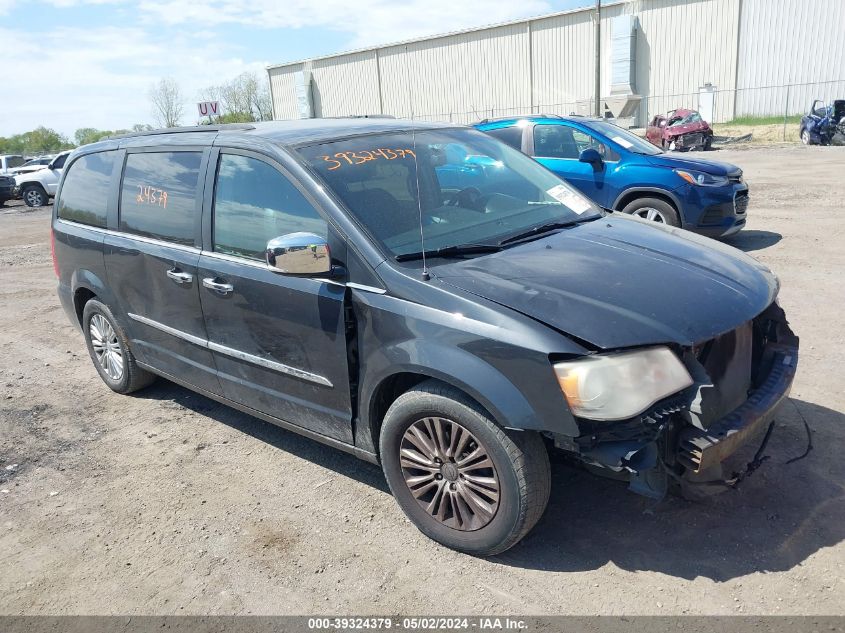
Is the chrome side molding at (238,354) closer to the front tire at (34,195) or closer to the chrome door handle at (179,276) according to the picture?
the chrome door handle at (179,276)

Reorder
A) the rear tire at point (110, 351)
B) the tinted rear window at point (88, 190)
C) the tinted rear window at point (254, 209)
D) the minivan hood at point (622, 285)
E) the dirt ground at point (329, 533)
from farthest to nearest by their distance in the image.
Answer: the rear tire at point (110, 351) < the tinted rear window at point (88, 190) < the tinted rear window at point (254, 209) < the dirt ground at point (329, 533) < the minivan hood at point (622, 285)

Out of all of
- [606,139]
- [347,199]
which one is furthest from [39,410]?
[606,139]

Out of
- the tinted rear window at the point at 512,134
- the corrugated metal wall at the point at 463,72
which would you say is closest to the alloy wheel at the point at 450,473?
the tinted rear window at the point at 512,134

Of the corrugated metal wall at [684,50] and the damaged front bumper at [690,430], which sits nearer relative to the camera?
the damaged front bumper at [690,430]

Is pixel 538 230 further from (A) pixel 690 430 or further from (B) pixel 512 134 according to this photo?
(B) pixel 512 134

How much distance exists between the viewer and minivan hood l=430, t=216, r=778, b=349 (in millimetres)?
2646

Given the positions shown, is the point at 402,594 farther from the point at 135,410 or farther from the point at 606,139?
the point at 606,139

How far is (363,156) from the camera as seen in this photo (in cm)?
355

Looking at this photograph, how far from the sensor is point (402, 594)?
2830mm

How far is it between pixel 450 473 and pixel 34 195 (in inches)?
943

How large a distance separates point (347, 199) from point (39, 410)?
3305 mm

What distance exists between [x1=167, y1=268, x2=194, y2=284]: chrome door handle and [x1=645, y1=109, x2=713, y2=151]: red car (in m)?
24.8

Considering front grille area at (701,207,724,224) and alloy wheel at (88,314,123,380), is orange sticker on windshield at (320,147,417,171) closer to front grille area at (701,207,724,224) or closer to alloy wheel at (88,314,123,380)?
alloy wheel at (88,314,123,380)

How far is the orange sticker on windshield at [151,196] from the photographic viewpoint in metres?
4.16
